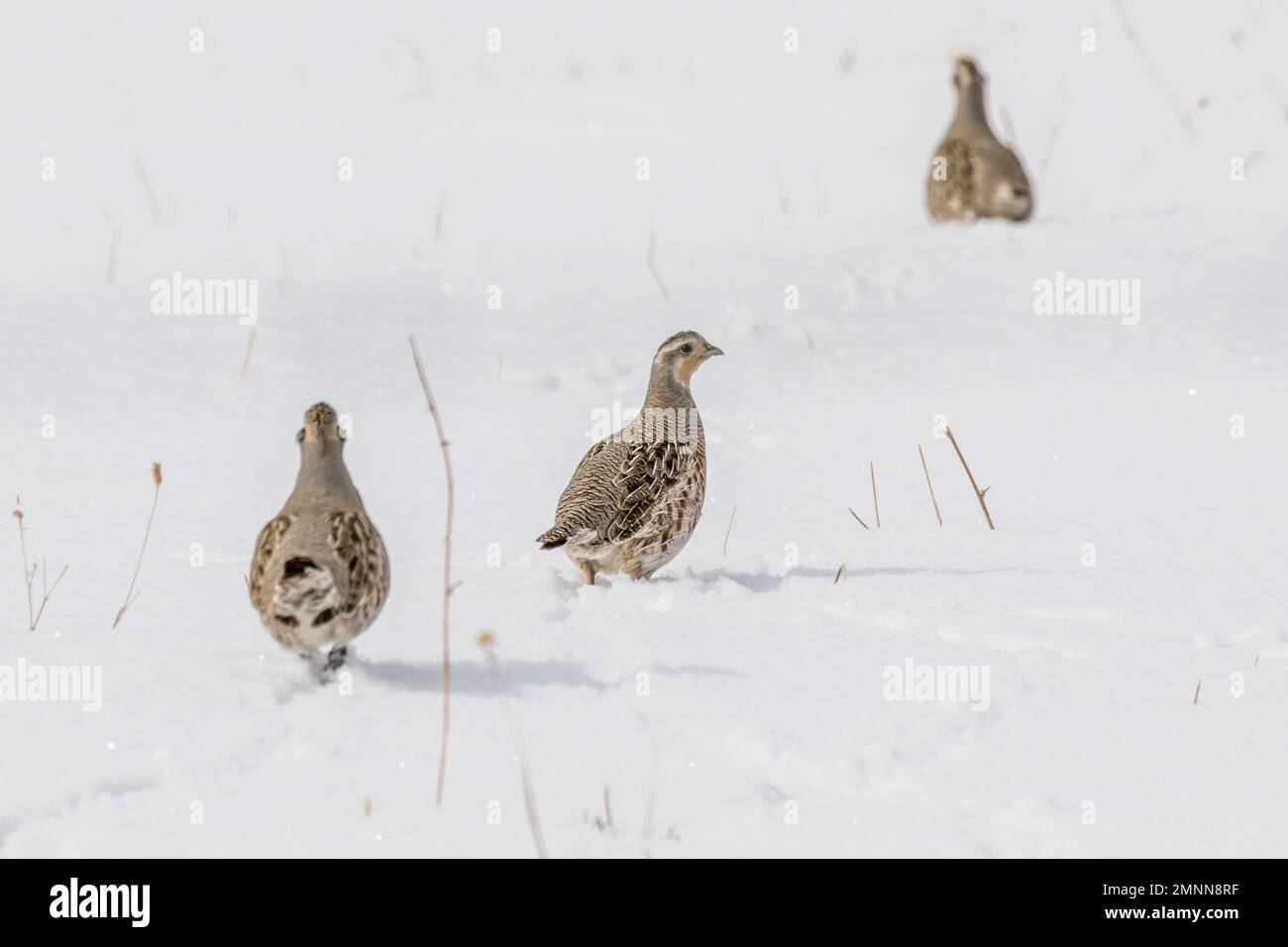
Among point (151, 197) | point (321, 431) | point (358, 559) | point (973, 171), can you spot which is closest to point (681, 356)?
point (321, 431)

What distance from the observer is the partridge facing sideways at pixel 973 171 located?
30.2ft

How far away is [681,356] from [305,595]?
216 cm

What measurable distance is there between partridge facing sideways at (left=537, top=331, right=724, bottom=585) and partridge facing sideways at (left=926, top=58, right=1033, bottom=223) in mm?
4338

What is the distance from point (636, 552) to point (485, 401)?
2.37 m

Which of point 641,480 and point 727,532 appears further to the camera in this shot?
point 727,532

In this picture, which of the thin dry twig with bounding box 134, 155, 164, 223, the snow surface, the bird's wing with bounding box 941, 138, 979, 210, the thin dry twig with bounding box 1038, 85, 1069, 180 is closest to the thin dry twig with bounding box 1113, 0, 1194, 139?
the snow surface

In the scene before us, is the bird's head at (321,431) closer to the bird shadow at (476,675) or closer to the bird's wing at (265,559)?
the bird's wing at (265,559)

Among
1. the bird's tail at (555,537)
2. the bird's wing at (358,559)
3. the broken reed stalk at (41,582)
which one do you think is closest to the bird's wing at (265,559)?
the bird's wing at (358,559)

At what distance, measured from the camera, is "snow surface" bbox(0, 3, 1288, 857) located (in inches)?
131

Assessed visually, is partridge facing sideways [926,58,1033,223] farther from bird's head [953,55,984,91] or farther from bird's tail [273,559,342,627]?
bird's tail [273,559,342,627]

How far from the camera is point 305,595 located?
3555 millimetres

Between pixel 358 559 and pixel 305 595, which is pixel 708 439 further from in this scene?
pixel 305 595

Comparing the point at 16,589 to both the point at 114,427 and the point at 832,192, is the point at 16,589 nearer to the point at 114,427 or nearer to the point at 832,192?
the point at 114,427

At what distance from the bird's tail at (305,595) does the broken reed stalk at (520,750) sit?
0.35 m
